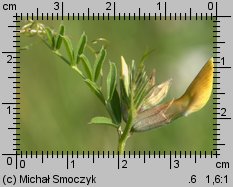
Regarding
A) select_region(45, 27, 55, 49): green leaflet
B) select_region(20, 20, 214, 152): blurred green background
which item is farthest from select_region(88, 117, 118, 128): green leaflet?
select_region(20, 20, 214, 152): blurred green background

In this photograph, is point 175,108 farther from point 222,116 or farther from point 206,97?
point 222,116

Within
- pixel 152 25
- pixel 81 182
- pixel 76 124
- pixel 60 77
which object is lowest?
pixel 81 182

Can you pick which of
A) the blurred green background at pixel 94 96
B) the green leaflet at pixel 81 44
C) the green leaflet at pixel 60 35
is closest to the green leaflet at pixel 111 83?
the green leaflet at pixel 81 44

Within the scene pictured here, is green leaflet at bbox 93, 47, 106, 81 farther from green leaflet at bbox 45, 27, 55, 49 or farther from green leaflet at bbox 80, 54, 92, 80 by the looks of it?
green leaflet at bbox 45, 27, 55, 49

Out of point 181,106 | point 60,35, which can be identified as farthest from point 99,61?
point 181,106

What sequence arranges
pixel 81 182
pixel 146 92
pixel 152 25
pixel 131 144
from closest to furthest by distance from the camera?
pixel 146 92
pixel 81 182
pixel 131 144
pixel 152 25

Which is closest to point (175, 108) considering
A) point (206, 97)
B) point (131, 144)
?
point (206, 97)

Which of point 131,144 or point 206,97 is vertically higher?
point 206,97

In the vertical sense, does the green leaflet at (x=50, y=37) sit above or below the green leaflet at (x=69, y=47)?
above

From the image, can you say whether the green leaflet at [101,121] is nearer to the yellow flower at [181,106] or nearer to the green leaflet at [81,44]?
the yellow flower at [181,106]
